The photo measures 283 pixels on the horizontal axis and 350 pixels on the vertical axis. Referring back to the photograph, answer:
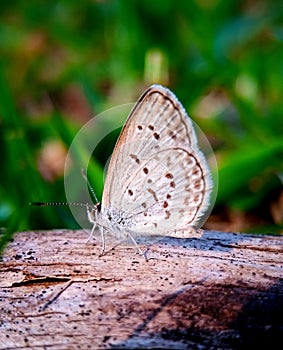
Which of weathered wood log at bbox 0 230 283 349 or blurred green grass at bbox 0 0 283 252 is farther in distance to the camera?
blurred green grass at bbox 0 0 283 252

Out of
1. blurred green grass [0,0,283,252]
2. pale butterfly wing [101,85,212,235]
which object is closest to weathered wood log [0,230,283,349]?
pale butterfly wing [101,85,212,235]

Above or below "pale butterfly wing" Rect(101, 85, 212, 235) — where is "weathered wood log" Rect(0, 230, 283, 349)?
below

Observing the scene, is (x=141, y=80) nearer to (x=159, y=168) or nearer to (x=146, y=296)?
(x=159, y=168)

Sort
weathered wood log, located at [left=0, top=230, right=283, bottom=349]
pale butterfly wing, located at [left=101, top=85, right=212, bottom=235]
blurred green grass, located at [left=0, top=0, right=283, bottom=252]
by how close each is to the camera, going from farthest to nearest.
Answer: blurred green grass, located at [left=0, top=0, right=283, bottom=252], pale butterfly wing, located at [left=101, top=85, right=212, bottom=235], weathered wood log, located at [left=0, top=230, right=283, bottom=349]

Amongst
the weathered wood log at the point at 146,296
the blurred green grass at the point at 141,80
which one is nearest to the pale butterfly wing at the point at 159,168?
the weathered wood log at the point at 146,296

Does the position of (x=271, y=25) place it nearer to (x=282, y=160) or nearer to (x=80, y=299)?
(x=282, y=160)

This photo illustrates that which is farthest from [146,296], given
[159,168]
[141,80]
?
[141,80]

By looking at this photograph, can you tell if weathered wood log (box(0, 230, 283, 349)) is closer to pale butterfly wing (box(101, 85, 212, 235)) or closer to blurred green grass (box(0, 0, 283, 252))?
pale butterfly wing (box(101, 85, 212, 235))
